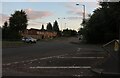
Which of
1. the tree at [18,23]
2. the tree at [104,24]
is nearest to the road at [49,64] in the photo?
the tree at [104,24]

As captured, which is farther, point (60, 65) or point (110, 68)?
point (60, 65)

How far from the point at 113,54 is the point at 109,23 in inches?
1779

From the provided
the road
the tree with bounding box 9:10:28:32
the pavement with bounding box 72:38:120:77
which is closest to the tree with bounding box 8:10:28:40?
the tree with bounding box 9:10:28:32

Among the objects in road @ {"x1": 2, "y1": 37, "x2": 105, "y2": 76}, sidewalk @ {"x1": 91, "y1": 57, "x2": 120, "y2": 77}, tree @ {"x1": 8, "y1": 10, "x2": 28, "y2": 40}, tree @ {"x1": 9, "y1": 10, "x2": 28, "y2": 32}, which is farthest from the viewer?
tree @ {"x1": 9, "y1": 10, "x2": 28, "y2": 32}

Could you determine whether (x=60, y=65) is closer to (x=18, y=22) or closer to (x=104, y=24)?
(x=104, y=24)

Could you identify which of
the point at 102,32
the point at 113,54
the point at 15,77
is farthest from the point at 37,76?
the point at 102,32

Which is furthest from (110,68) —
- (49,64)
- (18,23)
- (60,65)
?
(18,23)

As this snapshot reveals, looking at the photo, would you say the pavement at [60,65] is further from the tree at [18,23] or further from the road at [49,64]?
the tree at [18,23]

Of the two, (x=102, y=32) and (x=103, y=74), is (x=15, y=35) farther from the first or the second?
(x=103, y=74)

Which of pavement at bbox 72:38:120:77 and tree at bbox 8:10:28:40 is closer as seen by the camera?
pavement at bbox 72:38:120:77

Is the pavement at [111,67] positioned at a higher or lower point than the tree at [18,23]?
lower

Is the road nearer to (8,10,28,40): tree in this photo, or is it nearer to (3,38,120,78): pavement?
(3,38,120,78): pavement

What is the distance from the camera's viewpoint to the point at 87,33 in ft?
211

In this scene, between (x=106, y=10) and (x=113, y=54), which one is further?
(x=106, y=10)
